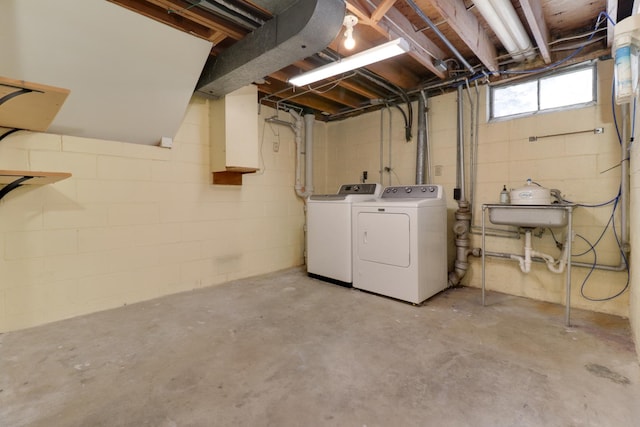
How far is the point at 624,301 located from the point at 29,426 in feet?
13.2

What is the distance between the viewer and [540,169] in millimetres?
2848

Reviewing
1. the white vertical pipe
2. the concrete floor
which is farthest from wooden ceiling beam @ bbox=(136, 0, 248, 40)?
the concrete floor

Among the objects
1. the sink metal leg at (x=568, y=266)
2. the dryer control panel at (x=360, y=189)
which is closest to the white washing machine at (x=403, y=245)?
the dryer control panel at (x=360, y=189)

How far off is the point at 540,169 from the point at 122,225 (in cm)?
399

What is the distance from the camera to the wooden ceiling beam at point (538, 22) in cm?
200

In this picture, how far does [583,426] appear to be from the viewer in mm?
1287

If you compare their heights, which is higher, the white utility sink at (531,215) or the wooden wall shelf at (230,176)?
the wooden wall shelf at (230,176)

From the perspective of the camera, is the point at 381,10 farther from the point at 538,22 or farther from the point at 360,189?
the point at 360,189

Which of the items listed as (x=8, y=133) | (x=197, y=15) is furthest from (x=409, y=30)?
(x=8, y=133)

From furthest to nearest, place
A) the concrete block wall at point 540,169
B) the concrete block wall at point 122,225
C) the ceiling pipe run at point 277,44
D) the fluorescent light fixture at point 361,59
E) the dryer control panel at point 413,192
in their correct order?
the dryer control panel at point 413,192, the concrete block wall at point 540,169, the concrete block wall at point 122,225, the fluorescent light fixture at point 361,59, the ceiling pipe run at point 277,44

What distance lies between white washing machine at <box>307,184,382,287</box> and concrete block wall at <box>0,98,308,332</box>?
27.4 inches

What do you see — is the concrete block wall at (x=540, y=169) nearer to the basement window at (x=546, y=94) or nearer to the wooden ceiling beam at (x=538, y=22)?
the basement window at (x=546, y=94)

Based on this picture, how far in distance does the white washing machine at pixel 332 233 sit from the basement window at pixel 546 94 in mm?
1565

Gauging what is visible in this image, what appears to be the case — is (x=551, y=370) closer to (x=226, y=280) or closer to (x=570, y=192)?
(x=570, y=192)
